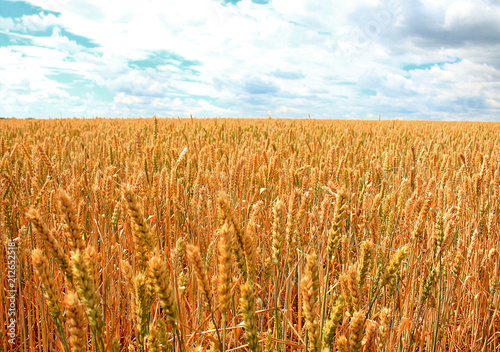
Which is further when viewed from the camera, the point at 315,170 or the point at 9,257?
the point at 315,170

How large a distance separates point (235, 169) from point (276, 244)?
113cm

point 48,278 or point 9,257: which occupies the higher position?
point 48,278

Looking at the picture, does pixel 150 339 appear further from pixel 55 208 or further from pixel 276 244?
pixel 55 208

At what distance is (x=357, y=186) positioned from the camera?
92.3 inches

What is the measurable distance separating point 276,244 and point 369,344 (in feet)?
0.92

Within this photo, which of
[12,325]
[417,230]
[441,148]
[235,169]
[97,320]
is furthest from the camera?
[441,148]

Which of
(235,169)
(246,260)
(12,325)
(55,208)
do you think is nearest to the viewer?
(246,260)

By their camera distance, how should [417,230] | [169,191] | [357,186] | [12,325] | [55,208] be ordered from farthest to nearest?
1. [357,186]
2. [169,191]
3. [55,208]
4. [12,325]
5. [417,230]

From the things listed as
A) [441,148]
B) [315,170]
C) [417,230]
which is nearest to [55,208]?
[315,170]

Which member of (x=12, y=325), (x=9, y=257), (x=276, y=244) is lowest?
(x=12, y=325)

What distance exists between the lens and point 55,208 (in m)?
1.59

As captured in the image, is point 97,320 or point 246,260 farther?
point 246,260

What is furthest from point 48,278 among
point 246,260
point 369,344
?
point 369,344

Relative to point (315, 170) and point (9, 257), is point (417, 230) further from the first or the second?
point (9, 257)
